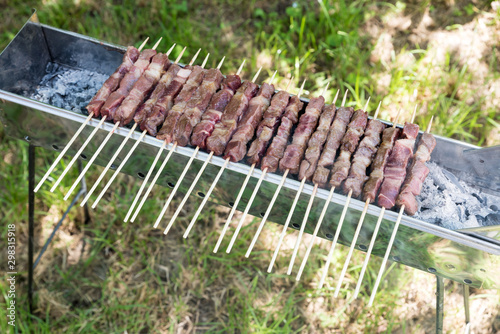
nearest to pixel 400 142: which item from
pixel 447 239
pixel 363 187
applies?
pixel 363 187

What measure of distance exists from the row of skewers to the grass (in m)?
1.13

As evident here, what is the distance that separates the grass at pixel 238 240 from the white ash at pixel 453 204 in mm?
1335

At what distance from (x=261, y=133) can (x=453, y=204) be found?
1241mm

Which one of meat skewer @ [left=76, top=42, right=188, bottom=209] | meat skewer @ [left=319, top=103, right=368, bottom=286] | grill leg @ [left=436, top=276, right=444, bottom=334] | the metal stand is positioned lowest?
the metal stand

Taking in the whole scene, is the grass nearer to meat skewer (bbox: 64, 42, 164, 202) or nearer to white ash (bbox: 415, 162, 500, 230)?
white ash (bbox: 415, 162, 500, 230)

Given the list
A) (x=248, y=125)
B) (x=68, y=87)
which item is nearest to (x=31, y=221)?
(x=68, y=87)

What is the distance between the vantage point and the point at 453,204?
2.50 meters

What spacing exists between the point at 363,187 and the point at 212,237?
200cm

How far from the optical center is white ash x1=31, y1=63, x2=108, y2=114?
2969mm

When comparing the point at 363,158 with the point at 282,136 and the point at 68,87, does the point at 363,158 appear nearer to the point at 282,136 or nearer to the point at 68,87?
the point at 282,136

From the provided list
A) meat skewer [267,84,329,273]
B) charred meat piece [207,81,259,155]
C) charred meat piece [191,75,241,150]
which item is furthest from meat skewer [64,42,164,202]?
meat skewer [267,84,329,273]

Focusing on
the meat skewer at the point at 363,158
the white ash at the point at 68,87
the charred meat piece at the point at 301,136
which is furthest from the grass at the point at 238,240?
the white ash at the point at 68,87

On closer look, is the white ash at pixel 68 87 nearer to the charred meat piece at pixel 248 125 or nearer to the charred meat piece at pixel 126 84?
the charred meat piece at pixel 126 84

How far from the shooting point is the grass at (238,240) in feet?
11.5
